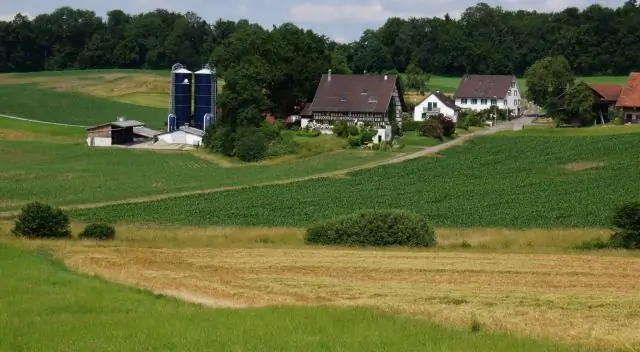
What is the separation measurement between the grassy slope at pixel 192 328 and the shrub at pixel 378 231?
521 inches

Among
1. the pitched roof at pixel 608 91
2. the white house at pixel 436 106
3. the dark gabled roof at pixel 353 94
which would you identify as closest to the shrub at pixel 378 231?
the dark gabled roof at pixel 353 94

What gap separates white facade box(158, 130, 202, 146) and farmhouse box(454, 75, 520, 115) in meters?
34.4

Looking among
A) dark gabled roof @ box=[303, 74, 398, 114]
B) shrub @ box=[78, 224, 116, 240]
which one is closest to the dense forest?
dark gabled roof @ box=[303, 74, 398, 114]

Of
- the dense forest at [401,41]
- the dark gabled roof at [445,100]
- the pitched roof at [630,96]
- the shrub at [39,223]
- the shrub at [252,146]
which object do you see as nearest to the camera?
the shrub at [39,223]

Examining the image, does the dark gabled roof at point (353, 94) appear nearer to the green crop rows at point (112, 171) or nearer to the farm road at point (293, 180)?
the farm road at point (293, 180)

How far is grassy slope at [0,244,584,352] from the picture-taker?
1427 centimetres

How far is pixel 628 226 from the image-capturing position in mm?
30531

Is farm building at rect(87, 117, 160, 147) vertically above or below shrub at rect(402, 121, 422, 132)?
below

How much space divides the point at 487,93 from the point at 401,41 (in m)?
45.6

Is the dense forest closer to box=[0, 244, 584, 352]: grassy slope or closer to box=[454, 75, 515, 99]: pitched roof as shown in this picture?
box=[454, 75, 515, 99]: pitched roof

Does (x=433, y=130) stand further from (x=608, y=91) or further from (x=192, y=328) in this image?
(x=192, y=328)

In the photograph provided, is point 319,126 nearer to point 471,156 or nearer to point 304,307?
point 471,156

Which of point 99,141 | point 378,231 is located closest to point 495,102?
point 99,141

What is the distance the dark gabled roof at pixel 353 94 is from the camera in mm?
76812
